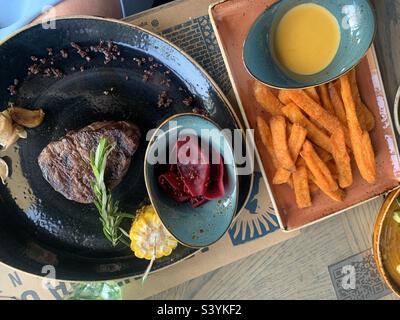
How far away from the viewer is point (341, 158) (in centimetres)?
127

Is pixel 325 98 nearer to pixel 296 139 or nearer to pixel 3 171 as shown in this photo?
pixel 296 139

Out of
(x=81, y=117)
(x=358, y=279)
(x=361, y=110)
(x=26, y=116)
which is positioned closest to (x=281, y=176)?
(x=361, y=110)

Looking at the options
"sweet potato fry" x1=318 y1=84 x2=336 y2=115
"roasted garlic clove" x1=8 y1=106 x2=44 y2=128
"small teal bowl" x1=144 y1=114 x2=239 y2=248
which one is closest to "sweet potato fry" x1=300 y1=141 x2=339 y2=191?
"sweet potato fry" x1=318 y1=84 x2=336 y2=115

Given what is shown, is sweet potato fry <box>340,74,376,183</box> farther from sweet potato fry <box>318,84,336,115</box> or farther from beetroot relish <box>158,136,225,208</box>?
beetroot relish <box>158,136,225,208</box>

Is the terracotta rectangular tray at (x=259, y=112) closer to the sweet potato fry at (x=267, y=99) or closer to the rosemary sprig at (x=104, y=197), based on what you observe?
the sweet potato fry at (x=267, y=99)

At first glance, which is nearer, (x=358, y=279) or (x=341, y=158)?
(x=341, y=158)

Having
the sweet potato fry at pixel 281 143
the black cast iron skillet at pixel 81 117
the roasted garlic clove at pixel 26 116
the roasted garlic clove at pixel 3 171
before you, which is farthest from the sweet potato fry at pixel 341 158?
the roasted garlic clove at pixel 3 171

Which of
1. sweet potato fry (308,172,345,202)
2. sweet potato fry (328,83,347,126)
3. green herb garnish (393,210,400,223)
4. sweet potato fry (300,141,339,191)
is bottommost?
green herb garnish (393,210,400,223)

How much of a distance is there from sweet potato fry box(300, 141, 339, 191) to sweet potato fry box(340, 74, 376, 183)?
0.10 m

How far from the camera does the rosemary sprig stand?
3.83 feet

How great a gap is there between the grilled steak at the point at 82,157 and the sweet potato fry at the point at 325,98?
0.51 m

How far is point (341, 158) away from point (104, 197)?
0.64 m
